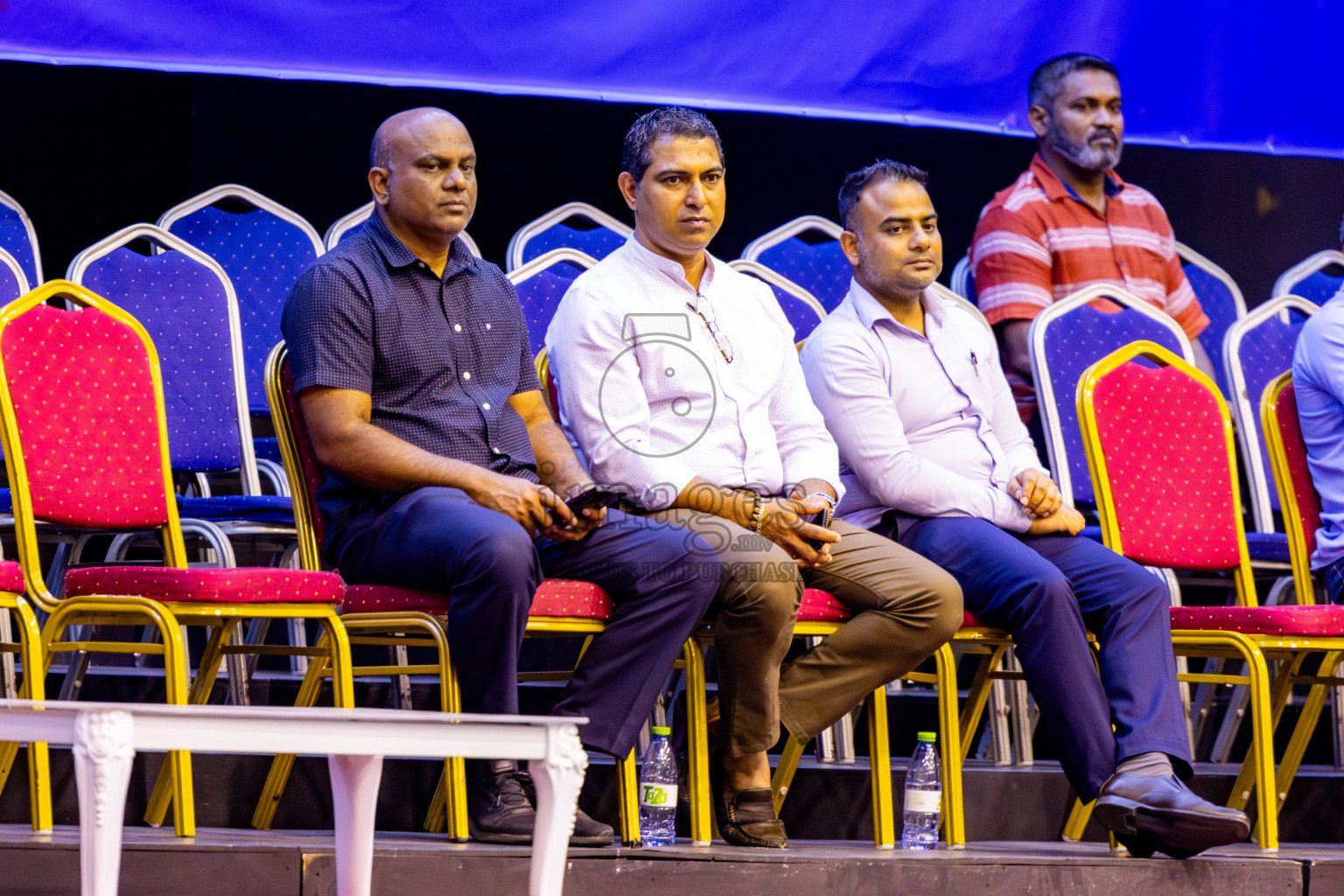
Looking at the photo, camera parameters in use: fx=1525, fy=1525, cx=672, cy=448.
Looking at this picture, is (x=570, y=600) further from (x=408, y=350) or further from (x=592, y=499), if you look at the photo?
(x=408, y=350)

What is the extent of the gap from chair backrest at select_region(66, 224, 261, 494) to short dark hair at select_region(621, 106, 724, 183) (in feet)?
3.39

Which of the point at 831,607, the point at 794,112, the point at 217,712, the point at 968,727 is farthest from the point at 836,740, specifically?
the point at 794,112

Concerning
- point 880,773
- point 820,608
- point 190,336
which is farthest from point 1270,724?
point 190,336

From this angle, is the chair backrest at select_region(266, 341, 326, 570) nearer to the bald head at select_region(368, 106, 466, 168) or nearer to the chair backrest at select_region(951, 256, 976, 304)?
the bald head at select_region(368, 106, 466, 168)

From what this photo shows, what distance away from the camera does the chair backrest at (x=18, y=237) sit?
3.46 meters

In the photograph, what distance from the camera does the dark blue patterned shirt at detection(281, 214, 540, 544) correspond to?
2299 millimetres

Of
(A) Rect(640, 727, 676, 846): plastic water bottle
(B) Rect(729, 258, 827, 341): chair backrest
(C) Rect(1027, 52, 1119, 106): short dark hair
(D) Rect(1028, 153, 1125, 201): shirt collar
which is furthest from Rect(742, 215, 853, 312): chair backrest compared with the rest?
(A) Rect(640, 727, 676, 846): plastic water bottle

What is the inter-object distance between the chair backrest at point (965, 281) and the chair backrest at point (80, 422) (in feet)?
6.84

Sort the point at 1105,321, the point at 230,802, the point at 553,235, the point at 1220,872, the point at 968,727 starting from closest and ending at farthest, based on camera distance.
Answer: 1. the point at 1220,872
2. the point at 230,802
3. the point at 968,727
4. the point at 1105,321
5. the point at 553,235

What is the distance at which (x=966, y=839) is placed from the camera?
2.66 meters

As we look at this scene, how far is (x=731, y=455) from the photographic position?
2.51 m

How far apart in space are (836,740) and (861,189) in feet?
3.38

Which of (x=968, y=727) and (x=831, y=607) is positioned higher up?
(x=831, y=607)

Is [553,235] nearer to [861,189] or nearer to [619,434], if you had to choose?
[861,189]
